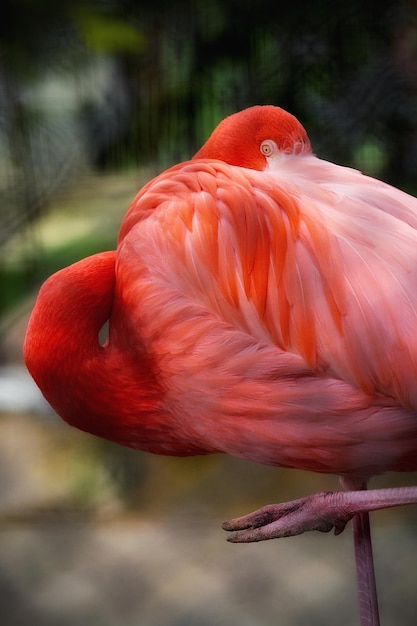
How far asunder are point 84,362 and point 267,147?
27cm

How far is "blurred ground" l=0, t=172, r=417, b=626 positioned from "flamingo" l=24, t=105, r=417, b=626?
23.4 inches

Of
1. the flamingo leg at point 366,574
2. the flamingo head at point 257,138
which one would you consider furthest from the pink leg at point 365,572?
the flamingo head at point 257,138

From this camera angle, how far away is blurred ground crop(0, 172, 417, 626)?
1.44 m

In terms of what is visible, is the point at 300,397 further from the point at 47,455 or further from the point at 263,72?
the point at 47,455

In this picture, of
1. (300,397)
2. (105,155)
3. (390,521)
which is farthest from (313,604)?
(105,155)

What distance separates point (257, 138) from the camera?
838 millimetres

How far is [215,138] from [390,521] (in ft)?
3.09

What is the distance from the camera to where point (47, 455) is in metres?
1.44

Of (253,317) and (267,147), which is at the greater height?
(267,147)

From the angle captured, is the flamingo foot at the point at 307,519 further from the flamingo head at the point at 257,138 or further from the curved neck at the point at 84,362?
the flamingo head at the point at 257,138

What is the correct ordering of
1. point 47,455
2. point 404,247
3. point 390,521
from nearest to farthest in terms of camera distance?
point 404,247 < point 47,455 < point 390,521

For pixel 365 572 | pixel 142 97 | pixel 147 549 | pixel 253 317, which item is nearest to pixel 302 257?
pixel 253 317

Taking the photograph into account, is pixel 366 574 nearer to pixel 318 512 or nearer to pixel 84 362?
→ pixel 318 512

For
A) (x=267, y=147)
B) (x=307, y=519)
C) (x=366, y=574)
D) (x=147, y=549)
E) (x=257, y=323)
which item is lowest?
(x=147, y=549)
